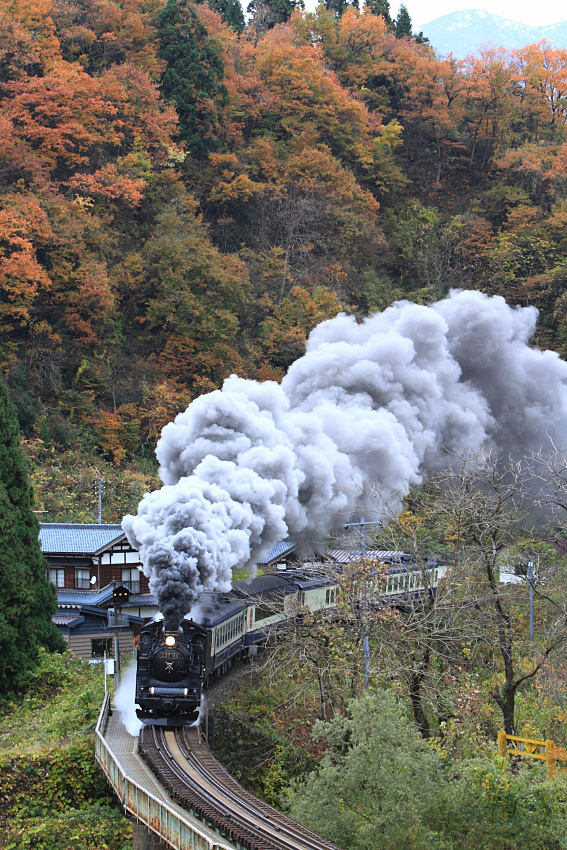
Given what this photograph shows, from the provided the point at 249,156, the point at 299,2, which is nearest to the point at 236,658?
the point at 249,156

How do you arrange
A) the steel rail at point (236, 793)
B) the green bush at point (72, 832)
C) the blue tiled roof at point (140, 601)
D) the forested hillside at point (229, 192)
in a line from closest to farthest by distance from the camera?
the steel rail at point (236, 793), the green bush at point (72, 832), the blue tiled roof at point (140, 601), the forested hillside at point (229, 192)

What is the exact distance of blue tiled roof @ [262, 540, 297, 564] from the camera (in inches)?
1197

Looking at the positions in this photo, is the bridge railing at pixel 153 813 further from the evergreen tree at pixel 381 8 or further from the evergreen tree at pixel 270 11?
the evergreen tree at pixel 381 8

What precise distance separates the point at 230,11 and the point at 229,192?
1852 centimetres

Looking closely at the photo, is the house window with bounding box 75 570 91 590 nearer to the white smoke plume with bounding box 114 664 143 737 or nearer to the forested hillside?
the white smoke plume with bounding box 114 664 143 737

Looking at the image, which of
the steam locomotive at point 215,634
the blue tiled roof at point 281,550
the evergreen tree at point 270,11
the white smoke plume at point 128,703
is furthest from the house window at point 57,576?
the evergreen tree at point 270,11

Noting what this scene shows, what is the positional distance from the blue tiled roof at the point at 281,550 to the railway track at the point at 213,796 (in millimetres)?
11431

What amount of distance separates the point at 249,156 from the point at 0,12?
12403mm

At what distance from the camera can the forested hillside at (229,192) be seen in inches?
1478

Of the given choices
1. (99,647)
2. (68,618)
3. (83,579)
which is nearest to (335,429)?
(83,579)

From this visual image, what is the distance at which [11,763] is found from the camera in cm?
1838

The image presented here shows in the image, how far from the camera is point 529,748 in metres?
18.1

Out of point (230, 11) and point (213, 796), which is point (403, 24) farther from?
point (213, 796)

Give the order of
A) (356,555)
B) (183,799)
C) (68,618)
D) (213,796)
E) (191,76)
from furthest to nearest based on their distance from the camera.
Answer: (191,76), (68,618), (356,555), (213,796), (183,799)
